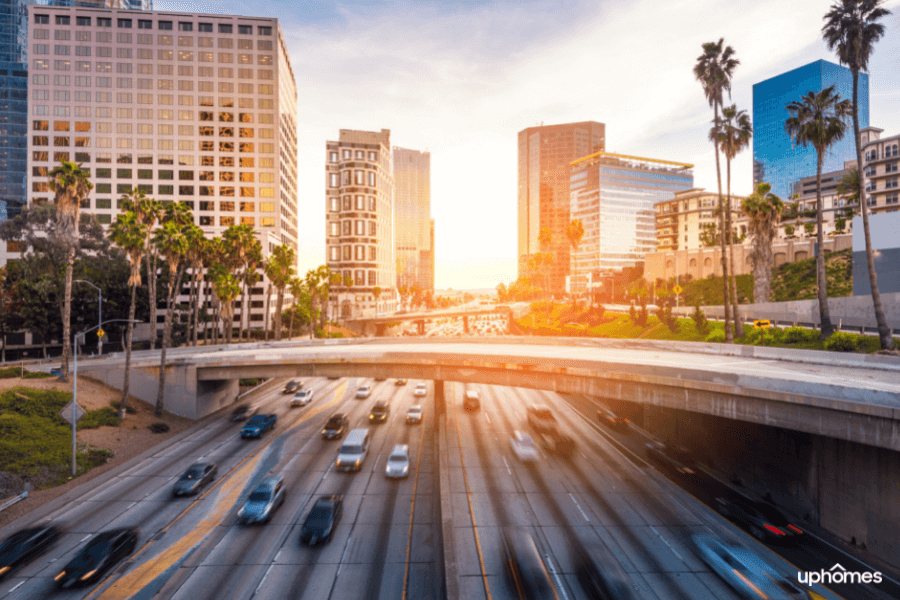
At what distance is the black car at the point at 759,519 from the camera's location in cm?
2161

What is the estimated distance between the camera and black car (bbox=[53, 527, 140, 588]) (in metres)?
18.3

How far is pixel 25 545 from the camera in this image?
825 inches

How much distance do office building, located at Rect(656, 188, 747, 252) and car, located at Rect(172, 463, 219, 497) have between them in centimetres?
12734

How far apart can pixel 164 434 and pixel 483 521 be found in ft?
102

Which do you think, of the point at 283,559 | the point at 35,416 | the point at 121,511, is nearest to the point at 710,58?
the point at 283,559

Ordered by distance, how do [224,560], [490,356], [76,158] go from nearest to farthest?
[224,560]
[490,356]
[76,158]

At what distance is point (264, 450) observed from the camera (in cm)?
3541

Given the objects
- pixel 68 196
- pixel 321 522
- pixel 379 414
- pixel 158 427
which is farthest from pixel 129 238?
pixel 321 522

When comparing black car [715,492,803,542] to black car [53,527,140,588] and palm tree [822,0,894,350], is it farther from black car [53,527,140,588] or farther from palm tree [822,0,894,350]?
black car [53,527,140,588]

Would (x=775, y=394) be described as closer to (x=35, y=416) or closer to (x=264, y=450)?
(x=264, y=450)

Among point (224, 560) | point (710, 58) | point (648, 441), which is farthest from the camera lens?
point (710, 58)

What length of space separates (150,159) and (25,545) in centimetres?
10925

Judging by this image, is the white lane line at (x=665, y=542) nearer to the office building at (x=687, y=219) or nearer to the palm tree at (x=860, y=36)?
the palm tree at (x=860, y=36)

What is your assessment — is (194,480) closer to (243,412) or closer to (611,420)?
(243,412)
